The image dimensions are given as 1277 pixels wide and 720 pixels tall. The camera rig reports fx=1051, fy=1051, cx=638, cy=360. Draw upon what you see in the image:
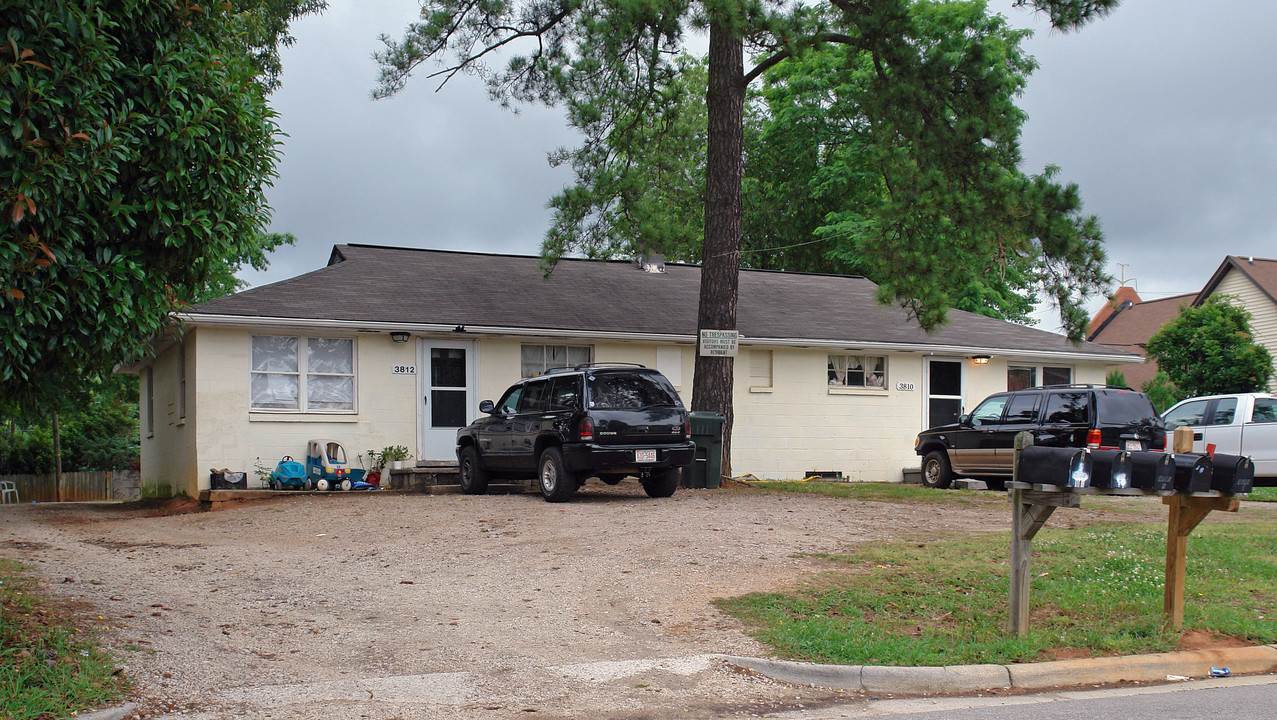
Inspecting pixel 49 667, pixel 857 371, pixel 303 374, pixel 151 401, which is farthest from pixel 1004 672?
pixel 151 401

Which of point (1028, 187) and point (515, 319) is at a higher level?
point (1028, 187)

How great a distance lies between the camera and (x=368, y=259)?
21562mm

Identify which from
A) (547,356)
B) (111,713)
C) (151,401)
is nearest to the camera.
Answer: (111,713)

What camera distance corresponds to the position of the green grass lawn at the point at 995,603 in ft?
22.9

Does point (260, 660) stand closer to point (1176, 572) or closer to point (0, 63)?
point (0, 63)

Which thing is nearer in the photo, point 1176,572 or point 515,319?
point 1176,572

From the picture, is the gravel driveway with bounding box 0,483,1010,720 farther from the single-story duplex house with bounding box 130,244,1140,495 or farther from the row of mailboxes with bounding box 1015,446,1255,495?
the single-story duplex house with bounding box 130,244,1140,495

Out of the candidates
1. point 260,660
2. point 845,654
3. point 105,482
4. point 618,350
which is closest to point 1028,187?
point 618,350

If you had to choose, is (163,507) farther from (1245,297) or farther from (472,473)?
(1245,297)

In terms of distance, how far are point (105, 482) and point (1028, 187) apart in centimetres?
2892

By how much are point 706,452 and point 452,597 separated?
26.7 feet

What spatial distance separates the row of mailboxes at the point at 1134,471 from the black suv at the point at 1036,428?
23.4ft

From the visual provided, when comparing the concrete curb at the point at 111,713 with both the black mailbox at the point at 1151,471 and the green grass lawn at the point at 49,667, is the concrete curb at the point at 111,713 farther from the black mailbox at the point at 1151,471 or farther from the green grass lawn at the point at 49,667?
the black mailbox at the point at 1151,471

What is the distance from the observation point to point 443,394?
738 inches
